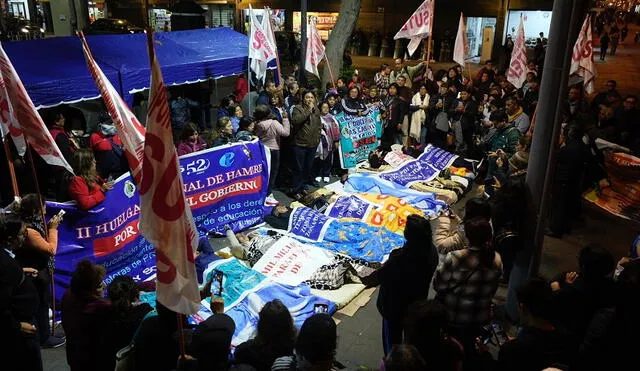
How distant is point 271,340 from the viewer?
150 inches

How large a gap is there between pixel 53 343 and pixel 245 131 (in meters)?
4.48

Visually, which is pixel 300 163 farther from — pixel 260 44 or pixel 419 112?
pixel 419 112

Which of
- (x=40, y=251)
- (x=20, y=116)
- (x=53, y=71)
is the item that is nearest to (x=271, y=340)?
(x=40, y=251)

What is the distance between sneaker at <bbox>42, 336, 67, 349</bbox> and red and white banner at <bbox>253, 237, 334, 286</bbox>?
236 centimetres

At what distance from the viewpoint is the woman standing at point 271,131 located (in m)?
9.34

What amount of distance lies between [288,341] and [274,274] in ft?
10.3

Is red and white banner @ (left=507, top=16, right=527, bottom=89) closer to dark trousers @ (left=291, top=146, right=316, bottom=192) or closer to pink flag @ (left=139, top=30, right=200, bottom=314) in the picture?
dark trousers @ (left=291, top=146, right=316, bottom=192)

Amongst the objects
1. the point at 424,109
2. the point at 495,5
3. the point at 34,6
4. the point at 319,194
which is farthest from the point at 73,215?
the point at 34,6

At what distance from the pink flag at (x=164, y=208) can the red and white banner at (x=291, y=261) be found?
10.3 feet

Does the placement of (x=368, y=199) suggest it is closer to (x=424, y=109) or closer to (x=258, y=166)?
(x=258, y=166)

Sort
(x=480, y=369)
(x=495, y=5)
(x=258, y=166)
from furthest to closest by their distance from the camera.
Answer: (x=495, y=5) < (x=258, y=166) < (x=480, y=369)

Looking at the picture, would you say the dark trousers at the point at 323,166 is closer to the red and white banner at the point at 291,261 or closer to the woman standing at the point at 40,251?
the red and white banner at the point at 291,261

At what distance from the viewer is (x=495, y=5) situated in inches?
1160

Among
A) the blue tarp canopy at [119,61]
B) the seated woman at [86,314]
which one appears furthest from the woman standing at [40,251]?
the blue tarp canopy at [119,61]
